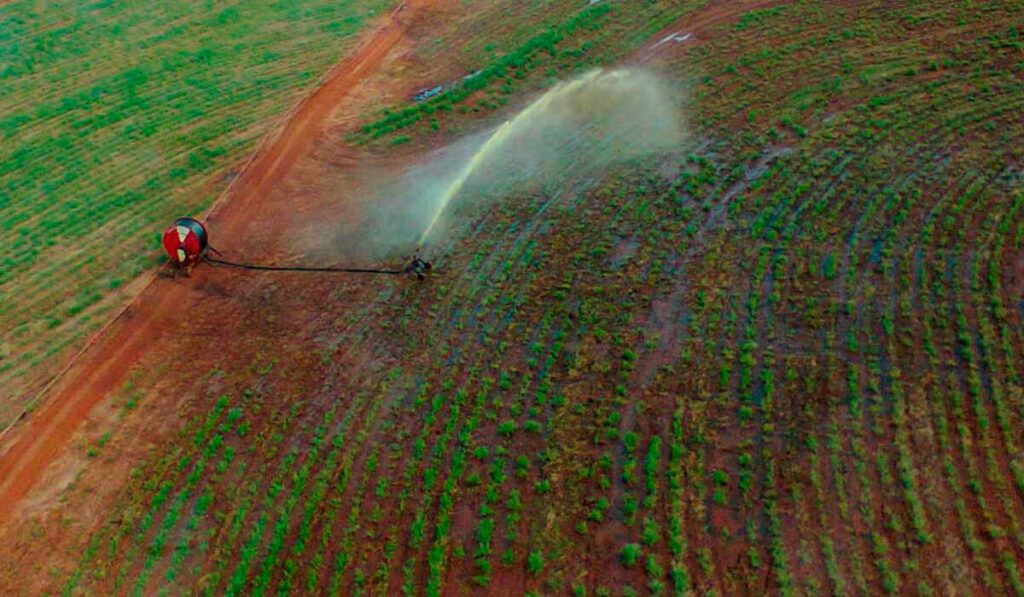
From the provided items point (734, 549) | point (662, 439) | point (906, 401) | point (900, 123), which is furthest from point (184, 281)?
point (900, 123)

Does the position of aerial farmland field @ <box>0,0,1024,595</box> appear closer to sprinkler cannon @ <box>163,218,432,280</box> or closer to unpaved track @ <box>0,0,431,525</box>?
unpaved track @ <box>0,0,431,525</box>

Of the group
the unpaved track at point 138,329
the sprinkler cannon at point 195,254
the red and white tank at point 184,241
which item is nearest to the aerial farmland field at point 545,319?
the unpaved track at point 138,329

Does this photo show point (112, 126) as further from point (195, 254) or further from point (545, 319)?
point (545, 319)

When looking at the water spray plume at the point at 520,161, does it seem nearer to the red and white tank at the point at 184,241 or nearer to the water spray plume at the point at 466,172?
the water spray plume at the point at 466,172

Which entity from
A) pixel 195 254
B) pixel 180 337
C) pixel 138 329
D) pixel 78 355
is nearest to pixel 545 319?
pixel 180 337

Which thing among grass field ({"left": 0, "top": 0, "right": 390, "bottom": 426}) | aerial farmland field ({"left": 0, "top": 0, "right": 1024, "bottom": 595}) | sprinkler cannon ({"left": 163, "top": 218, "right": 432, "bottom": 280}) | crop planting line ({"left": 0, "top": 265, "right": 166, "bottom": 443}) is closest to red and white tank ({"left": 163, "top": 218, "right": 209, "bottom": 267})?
sprinkler cannon ({"left": 163, "top": 218, "right": 432, "bottom": 280})
